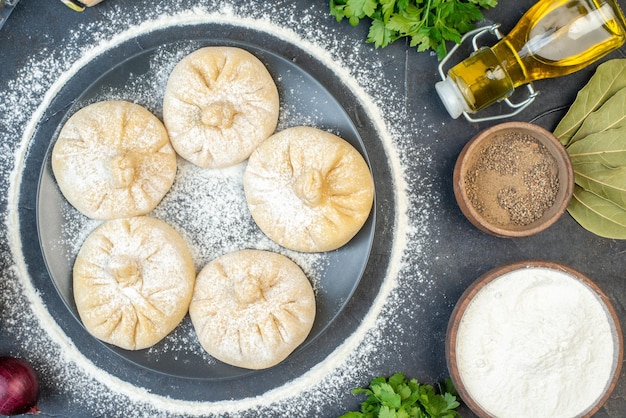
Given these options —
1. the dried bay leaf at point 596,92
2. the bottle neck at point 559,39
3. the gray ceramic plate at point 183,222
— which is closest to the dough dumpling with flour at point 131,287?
the gray ceramic plate at point 183,222

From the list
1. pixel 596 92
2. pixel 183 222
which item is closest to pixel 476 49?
pixel 596 92

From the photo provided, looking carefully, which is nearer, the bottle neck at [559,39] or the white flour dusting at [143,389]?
the bottle neck at [559,39]

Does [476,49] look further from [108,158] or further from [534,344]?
[108,158]

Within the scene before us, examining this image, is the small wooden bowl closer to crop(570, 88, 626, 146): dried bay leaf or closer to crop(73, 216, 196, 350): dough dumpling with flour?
crop(570, 88, 626, 146): dried bay leaf

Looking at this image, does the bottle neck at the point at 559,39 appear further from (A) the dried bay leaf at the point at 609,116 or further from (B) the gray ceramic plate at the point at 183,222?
(B) the gray ceramic plate at the point at 183,222

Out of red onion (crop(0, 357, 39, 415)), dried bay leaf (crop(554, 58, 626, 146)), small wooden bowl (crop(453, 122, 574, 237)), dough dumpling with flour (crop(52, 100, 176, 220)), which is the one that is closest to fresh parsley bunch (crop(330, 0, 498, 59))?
small wooden bowl (crop(453, 122, 574, 237))
